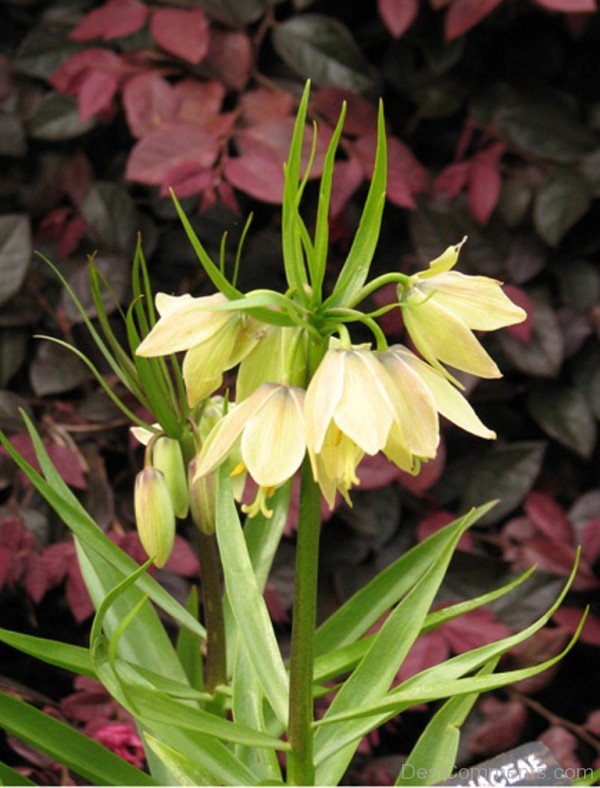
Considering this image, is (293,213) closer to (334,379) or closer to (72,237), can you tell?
(334,379)

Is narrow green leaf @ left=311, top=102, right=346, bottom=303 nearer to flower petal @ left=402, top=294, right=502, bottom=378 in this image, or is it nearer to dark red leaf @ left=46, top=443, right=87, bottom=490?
flower petal @ left=402, top=294, right=502, bottom=378

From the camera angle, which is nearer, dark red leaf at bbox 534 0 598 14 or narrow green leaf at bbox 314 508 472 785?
narrow green leaf at bbox 314 508 472 785

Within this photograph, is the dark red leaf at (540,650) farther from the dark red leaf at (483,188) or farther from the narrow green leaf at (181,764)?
the narrow green leaf at (181,764)

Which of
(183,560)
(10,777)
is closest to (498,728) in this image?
(183,560)

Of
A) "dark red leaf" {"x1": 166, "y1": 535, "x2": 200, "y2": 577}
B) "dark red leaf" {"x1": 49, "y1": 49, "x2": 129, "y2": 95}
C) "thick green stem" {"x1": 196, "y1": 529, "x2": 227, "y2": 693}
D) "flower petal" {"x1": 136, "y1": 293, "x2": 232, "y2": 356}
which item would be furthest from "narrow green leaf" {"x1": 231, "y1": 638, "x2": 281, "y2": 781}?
"dark red leaf" {"x1": 49, "y1": 49, "x2": 129, "y2": 95}

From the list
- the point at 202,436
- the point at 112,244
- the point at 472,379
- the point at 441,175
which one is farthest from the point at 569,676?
the point at 202,436

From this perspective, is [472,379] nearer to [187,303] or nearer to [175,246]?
[175,246]

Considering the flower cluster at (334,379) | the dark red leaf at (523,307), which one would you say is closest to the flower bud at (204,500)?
the flower cluster at (334,379)
